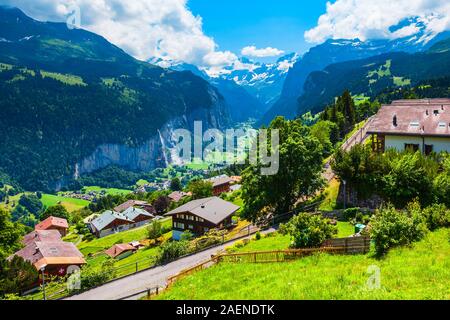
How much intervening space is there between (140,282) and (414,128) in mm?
36403

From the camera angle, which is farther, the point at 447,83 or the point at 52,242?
the point at 447,83

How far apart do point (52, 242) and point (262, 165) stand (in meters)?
57.7

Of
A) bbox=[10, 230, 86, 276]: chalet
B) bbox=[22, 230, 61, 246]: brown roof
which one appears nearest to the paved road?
bbox=[10, 230, 86, 276]: chalet

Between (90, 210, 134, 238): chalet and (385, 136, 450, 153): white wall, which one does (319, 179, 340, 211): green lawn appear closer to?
(385, 136, 450, 153): white wall

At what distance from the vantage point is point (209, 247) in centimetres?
4184

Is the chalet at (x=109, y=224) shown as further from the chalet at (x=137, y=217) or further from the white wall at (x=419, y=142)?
the white wall at (x=419, y=142)

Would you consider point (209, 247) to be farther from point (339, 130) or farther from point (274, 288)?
point (339, 130)

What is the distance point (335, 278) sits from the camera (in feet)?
58.9

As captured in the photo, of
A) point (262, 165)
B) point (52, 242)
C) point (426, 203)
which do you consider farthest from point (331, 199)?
point (52, 242)

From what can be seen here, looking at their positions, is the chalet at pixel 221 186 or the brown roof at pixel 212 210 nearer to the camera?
the brown roof at pixel 212 210

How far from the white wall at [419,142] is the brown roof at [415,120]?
0.68 metres

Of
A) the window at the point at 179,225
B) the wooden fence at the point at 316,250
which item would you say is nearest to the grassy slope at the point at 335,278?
the wooden fence at the point at 316,250

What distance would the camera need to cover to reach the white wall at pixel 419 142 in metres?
43.7

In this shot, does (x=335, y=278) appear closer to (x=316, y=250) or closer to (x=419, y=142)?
(x=316, y=250)
